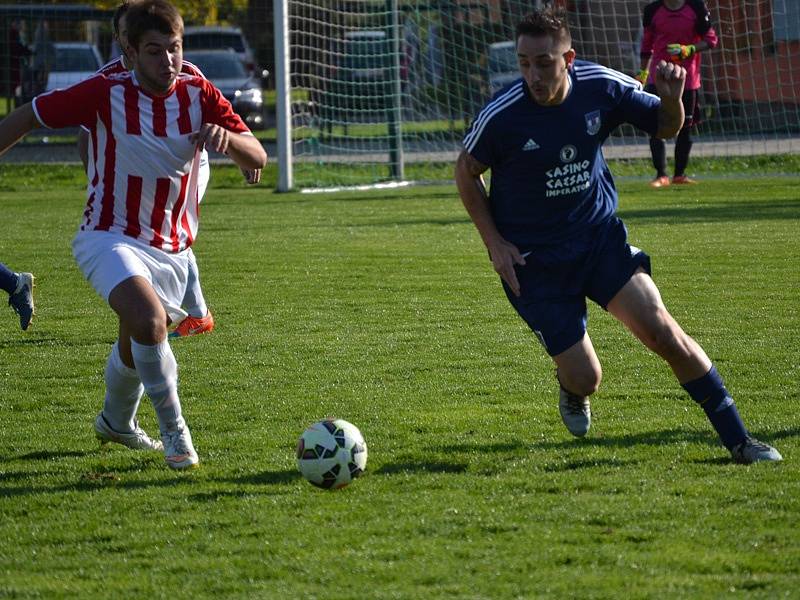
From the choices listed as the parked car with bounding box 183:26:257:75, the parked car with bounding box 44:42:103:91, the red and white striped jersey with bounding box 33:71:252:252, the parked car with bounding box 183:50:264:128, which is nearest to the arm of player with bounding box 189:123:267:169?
the red and white striped jersey with bounding box 33:71:252:252

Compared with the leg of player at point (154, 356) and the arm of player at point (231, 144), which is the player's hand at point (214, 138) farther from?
the leg of player at point (154, 356)

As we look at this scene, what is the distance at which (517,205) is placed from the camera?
201 inches

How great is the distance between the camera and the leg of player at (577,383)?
17.0 ft

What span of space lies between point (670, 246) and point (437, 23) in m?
8.22

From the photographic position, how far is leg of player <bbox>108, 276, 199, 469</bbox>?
15.9 feet

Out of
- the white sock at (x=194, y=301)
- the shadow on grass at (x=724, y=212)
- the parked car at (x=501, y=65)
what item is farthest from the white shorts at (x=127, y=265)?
the parked car at (x=501, y=65)

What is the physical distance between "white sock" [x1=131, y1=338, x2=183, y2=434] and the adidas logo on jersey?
5.01ft

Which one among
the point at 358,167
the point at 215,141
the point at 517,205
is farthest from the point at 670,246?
the point at 358,167

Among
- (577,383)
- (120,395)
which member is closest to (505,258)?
(577,383)

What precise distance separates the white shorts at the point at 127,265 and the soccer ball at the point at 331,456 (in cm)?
88

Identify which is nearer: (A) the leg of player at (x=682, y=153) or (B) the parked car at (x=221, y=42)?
(A) the leg of player at (x=682, y=153)

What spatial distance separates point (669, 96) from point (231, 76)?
64.2 ft

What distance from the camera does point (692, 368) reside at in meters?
4.88

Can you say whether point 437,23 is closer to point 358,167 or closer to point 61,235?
point 358,167
